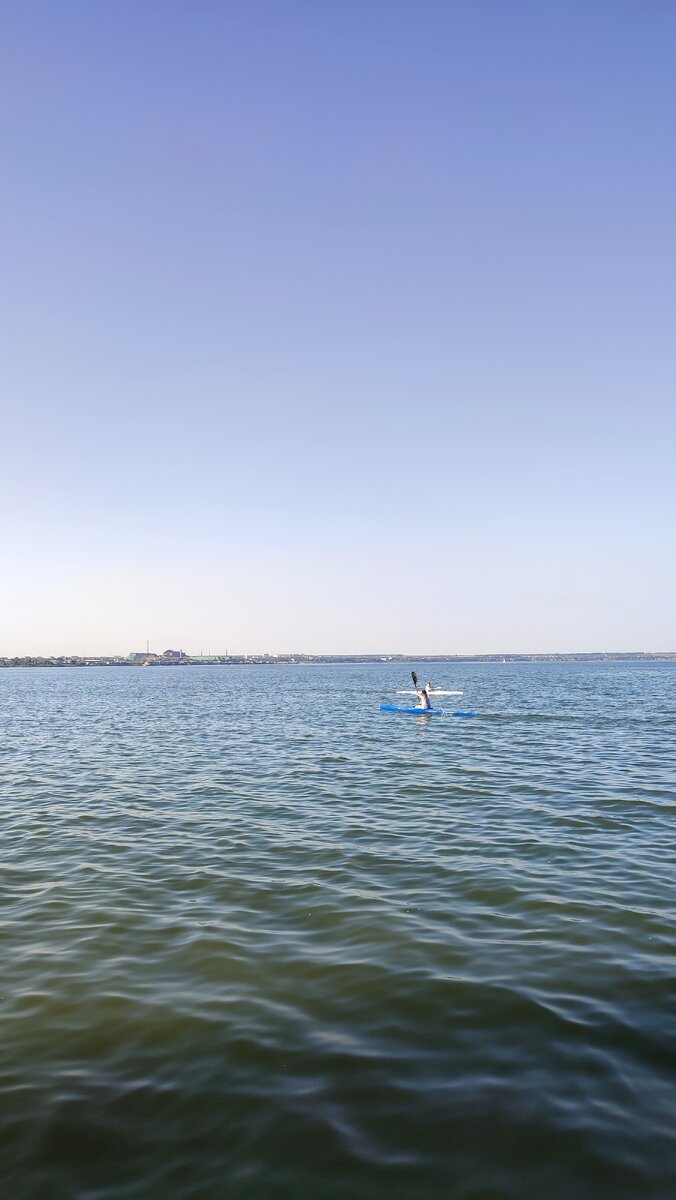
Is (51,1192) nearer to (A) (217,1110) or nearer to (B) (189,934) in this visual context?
(A) (217,1110)

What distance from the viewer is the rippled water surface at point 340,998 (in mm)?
5566

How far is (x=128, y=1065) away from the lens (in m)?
6.93

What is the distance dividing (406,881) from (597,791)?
407 inches

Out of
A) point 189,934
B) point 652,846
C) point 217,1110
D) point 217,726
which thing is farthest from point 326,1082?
point 217,726

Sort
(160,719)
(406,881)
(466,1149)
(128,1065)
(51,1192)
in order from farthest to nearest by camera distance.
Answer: (160,719), (406,881), (128,1065), (466,1149), (51,1192)

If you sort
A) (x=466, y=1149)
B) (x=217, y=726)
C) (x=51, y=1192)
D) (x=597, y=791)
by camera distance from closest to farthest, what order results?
(x=51, y=1192) → (x=466, y=1149) → (x=597, y=791) → (x=217, y=726)

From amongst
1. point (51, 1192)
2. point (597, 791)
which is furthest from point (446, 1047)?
point (597, 791)

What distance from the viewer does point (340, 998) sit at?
829 centimetres

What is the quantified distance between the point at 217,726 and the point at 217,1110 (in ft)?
126

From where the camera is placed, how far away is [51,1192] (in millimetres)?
5266

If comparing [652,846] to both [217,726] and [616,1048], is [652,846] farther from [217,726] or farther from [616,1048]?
Answer: [217,726]

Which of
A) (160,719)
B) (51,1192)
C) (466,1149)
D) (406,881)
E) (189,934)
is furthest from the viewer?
(160,719)

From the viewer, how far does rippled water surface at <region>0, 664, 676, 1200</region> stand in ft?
18.3

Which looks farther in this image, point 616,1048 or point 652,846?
point 652,846
